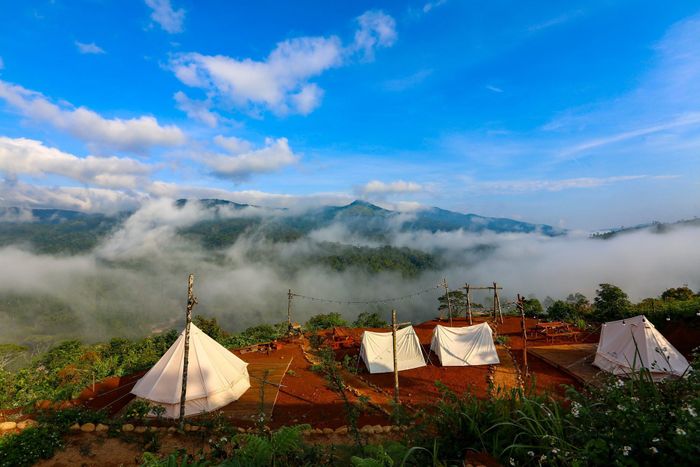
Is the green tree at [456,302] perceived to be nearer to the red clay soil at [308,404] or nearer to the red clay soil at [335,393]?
the red clay soil at [335,393]

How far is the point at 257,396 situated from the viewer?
1412 cm

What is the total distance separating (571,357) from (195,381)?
19224 millimetres

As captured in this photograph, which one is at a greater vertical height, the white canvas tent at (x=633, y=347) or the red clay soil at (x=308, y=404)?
the white canvas tent at (x=633, y=347)

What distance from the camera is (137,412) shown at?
11180 millimetres

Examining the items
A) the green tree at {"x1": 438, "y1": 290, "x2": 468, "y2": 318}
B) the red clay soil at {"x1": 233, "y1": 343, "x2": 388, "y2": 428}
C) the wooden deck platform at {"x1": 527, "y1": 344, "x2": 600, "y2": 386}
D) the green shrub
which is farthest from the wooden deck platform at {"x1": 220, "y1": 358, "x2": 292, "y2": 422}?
the green tree at {"x1": 438, "y1": 290, "x2": 468, "y2": 318}

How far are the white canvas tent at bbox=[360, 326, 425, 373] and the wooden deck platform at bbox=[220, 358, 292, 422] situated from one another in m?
4.59

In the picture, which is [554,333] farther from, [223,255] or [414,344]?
[223,255]

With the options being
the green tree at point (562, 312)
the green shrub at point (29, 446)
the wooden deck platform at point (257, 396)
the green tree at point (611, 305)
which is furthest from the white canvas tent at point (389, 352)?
the green tree at point (611, 305)

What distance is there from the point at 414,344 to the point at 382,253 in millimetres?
144663

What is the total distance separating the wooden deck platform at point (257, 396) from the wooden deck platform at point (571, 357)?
1399cm

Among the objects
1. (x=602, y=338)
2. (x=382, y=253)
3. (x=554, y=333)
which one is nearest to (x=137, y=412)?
(x=602, y=338)

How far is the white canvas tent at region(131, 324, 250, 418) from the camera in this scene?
41.0ft

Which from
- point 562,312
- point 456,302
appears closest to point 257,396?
point 562,312

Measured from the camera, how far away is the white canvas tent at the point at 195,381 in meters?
12.5
